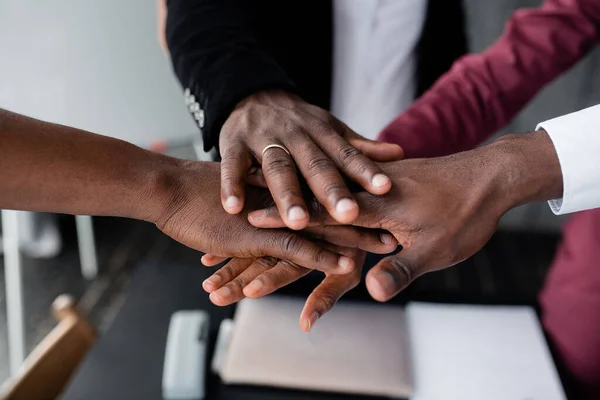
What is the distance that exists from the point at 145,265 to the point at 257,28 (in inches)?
23.5

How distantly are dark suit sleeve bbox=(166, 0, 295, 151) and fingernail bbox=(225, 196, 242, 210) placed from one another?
0.20 meters

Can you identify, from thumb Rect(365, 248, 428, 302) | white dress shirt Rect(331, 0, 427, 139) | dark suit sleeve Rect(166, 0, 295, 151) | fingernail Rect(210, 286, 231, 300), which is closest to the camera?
thumb Rect(365, 248, 428, 302)

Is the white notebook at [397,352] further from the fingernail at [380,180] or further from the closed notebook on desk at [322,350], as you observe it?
the fingernail at [380,180]

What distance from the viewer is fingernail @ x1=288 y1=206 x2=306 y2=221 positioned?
648 millimetres

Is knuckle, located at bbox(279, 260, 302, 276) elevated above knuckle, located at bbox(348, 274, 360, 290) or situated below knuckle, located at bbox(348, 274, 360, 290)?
above

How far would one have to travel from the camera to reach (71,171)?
65cm

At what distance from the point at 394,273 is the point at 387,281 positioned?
21 millimetres

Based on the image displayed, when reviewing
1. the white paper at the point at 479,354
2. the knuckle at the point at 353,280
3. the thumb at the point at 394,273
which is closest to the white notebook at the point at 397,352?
the white paper at the point at 479,354

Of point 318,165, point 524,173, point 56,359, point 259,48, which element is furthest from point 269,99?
point 56,359

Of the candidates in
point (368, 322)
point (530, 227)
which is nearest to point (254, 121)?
point (368, 322)

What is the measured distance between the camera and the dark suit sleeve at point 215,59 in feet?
2.80

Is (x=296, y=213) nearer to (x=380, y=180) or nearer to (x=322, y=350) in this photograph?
(x=380, y=180)

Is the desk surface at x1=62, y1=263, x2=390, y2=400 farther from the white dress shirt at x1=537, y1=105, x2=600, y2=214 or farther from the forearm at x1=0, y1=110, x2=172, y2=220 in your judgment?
the white dress shirt at x1=537, y1=105, x2=600, y2=214

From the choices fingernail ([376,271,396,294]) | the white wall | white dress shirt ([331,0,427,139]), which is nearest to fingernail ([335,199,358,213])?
fingernail ([376,271,396,294])
